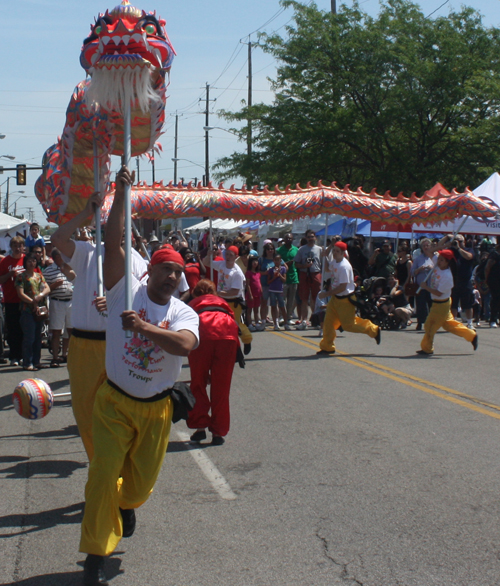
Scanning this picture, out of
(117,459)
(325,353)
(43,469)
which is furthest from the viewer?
(325,353)

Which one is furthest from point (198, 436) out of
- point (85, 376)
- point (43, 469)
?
point (85, 376)

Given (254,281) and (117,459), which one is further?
(254,281)

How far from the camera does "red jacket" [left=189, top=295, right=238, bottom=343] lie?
668 centimetres

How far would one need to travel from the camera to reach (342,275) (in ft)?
39.0

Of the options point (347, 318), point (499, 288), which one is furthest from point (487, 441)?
point (499, 288)

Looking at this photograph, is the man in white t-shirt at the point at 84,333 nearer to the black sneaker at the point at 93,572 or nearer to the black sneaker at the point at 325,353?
the black sneaker at the point at 93,572

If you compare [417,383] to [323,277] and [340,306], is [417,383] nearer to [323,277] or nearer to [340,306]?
[340,306]

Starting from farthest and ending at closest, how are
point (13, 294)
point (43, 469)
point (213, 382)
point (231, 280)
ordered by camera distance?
1. point (13, 294)
2. point (231, 280)
3. point (213, 382)
4. point (43, 469)

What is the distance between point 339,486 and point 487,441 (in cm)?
195

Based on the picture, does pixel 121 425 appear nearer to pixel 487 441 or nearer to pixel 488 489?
pixel 488 489

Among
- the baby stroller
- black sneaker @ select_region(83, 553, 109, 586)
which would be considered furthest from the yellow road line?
black sneaker @ select_region(83, 553, 109, 586)

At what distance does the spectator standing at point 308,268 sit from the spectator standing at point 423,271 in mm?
2192

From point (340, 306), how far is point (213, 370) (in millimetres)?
5722

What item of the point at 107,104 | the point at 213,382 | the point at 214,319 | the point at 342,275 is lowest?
the point at 213,382
